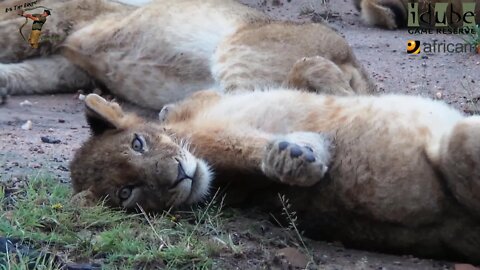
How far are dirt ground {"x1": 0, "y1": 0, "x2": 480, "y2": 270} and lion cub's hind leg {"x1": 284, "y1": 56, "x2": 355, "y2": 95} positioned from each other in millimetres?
999

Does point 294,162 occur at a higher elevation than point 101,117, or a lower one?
higher

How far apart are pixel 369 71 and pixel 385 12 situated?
1626 millimetres

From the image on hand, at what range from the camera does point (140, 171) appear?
3.88 m

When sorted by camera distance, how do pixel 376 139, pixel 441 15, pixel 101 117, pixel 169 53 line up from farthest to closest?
1. pixel 441 15
2. pixel 169 53
3. pixel 101 117
4. pixel 376 139

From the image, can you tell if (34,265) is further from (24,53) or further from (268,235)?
(24,53)

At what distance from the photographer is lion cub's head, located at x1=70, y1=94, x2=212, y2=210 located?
387cm

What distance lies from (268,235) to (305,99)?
0.85 metres

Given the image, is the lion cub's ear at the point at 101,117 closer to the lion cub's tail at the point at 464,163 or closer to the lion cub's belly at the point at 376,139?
the lion cub's belly at the point at 376,139

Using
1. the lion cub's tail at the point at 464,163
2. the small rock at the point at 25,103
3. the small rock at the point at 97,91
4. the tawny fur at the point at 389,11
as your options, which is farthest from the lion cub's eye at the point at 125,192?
the tawny fur at the point at 389,11

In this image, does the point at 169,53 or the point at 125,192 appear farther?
the point at 169,53

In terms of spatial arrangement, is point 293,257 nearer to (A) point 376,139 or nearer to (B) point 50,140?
(A) point 376,139

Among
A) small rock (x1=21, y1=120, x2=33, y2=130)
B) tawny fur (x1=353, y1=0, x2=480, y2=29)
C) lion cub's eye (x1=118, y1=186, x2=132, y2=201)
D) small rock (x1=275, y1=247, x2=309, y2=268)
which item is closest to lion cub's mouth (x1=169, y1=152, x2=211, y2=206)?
lion cub's eye (x1=118, y1=186, x2=132, y2=201)

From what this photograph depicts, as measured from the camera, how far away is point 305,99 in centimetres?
439

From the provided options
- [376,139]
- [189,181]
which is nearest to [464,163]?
[376,139]
